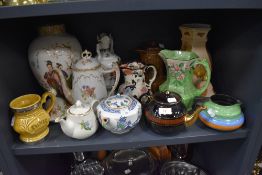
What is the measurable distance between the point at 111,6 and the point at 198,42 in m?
0.33

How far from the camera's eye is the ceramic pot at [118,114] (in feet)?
1.88

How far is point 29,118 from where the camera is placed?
57 centimetres

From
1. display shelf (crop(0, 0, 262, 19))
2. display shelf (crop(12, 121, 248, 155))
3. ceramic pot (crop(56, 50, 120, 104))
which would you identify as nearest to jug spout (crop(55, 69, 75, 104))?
ceramic pot (crop(56, 50, 120, 104))

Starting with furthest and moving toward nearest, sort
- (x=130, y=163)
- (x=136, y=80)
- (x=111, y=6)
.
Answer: (x=130, y=163)
(x=136, y=80)
(x=111, y=6)

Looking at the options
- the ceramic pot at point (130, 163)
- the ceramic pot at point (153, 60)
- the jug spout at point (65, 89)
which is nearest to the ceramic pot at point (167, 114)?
the ceramic pot at point (153, 60)

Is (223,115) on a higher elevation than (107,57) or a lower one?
lower

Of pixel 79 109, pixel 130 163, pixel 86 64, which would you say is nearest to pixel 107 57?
pixel 86 64

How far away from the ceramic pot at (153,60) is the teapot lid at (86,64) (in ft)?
0.55

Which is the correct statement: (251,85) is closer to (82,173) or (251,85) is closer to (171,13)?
(171,13)

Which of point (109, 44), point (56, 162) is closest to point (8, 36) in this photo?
point (109, 44)

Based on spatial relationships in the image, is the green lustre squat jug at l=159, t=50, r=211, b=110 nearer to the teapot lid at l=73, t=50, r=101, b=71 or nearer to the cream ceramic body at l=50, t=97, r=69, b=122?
the teapot lid at l=73, t=50, r=101, b=71

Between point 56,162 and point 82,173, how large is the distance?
0.12 m

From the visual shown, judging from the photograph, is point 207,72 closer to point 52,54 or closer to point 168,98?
point 168,98

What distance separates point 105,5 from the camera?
1.52 ft
